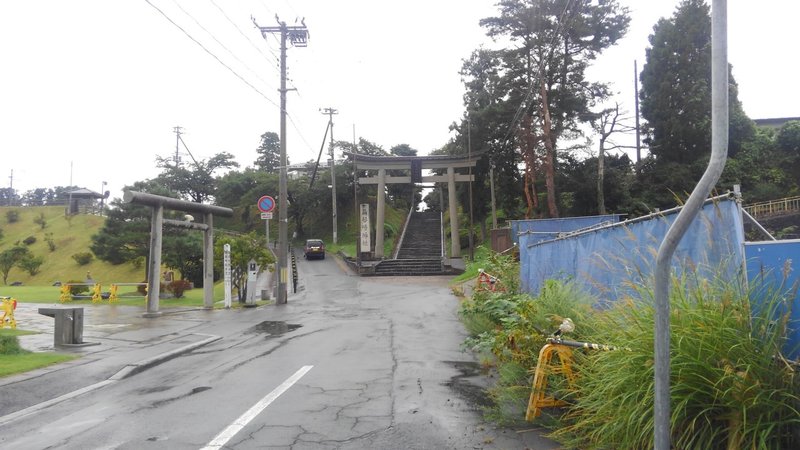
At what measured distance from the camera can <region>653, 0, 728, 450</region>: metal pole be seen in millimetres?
2945

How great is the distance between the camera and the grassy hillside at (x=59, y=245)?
4562 centimetres

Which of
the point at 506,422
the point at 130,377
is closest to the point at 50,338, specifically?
the point at 130,377

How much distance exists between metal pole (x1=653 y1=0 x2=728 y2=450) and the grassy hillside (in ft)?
153

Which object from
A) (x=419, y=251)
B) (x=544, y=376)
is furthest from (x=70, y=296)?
(x=544, y=376)

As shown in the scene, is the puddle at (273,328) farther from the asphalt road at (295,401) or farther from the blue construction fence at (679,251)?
the blue construction fence at (679,251)

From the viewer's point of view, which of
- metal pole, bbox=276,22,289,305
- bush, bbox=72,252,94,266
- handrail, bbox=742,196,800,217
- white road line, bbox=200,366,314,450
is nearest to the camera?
white road line, bbox=200,366,314,450

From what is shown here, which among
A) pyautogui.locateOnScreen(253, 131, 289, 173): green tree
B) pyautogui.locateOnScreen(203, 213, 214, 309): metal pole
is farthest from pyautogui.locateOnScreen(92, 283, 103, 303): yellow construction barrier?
pyautogui.locateOnScreen(253, 131, 289, 173): green tree

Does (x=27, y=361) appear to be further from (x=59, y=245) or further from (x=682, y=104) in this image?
(x=59, y=245)

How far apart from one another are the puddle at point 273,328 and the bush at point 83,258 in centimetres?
4051

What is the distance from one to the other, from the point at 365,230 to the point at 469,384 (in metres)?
32.8

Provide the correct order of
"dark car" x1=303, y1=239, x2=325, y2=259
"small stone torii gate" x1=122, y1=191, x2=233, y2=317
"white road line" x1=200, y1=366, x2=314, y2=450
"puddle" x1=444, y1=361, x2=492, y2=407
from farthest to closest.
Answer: "dark car" x1=303, y1=239, x2=325, y2=259, "small stone torii gate" x1=122, y1=191, x2=233, y2=317, "puddle" x1=444, y1=361, x2=492, y2=407, "white road line" x1=200, y1=366, x2=314, y2=450

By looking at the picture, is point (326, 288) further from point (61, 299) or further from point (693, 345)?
point (693, 345)

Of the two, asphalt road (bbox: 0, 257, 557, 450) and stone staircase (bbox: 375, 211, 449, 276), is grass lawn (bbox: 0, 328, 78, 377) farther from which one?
stone staircase (bbox: 375, 211, 449, 276)

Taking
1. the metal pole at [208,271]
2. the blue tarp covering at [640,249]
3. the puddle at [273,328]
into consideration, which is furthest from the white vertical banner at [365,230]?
the blue tarp covering at [640,249]
